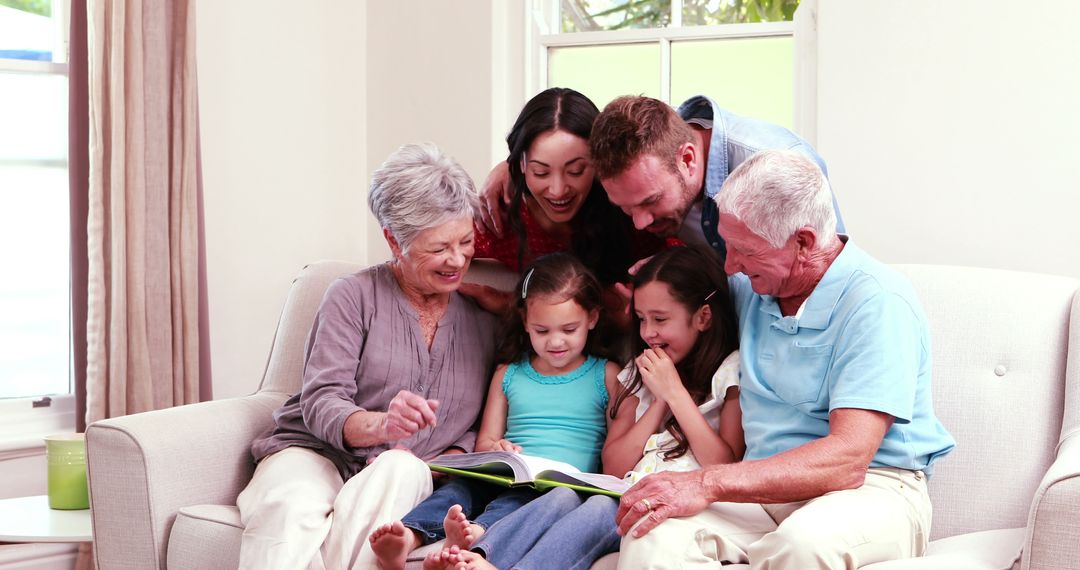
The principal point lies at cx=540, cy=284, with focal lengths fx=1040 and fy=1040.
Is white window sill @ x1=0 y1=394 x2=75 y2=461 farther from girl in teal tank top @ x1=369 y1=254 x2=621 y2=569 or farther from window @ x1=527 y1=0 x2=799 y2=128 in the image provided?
window @ x1=527 y1=0 x2=799 y2=128

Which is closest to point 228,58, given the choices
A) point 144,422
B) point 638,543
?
point 144,422

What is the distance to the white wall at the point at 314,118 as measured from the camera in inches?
143

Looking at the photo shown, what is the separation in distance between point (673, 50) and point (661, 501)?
2.36 meters

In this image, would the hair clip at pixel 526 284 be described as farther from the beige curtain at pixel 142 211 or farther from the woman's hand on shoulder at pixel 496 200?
the beige curtain at pixel 142 211

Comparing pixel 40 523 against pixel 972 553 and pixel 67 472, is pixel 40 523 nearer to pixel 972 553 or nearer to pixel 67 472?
pixel 67 472

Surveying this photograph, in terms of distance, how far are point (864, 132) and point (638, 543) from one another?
1.94m

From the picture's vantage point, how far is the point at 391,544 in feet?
6.03

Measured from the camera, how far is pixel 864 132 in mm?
3219

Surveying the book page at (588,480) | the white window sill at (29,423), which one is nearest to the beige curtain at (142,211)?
the white window sill at (29,423)

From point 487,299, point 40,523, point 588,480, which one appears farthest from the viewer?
point 487,299

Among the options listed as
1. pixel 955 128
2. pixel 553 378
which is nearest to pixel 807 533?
pixel 553 378

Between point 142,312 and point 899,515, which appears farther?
→ point 142,312

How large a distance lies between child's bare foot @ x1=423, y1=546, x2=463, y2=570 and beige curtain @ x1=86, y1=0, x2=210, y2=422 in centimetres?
172

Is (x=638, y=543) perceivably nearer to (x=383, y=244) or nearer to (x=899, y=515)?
(x=899, y=515)
